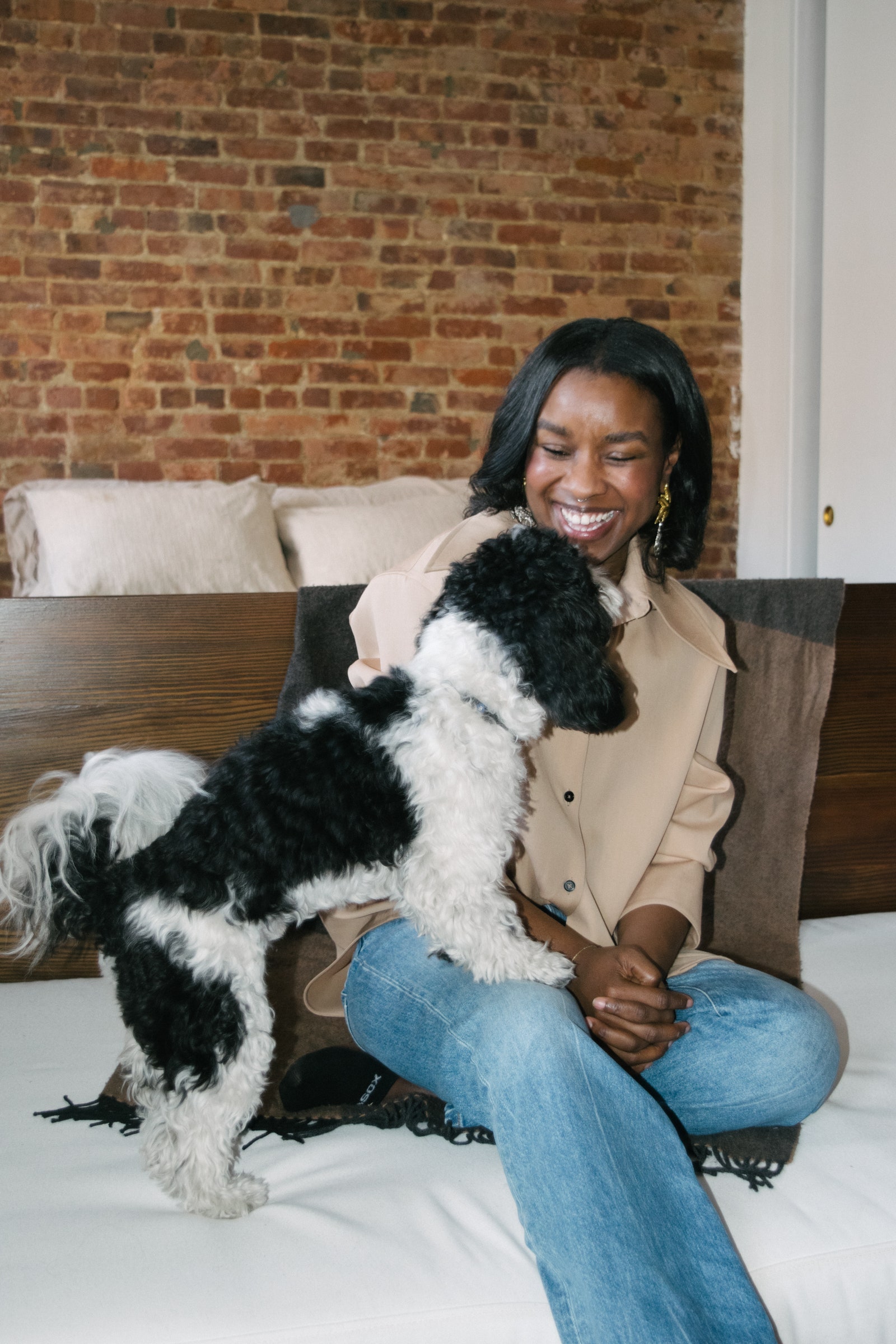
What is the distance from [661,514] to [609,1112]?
98cm

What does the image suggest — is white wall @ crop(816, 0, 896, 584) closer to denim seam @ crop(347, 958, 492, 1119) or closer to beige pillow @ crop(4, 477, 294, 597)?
beige pillow @ crop(4, 477, 294, 597)

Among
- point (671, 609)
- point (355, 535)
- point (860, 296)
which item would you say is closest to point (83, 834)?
point (671, 609)

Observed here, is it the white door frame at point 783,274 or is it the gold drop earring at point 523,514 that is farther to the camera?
the white door frame at point 783,274

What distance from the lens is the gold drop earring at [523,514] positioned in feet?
5.55

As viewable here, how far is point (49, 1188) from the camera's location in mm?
1316

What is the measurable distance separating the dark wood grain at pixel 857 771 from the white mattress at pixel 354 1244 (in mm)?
851

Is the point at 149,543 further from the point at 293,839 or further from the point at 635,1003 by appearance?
the point at 635,1003

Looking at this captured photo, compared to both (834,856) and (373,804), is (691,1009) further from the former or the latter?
(834,856)

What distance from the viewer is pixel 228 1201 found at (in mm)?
1262

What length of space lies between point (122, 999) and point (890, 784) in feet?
5.96

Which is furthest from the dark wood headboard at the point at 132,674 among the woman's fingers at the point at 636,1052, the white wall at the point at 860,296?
the white wall at the point at 860,296

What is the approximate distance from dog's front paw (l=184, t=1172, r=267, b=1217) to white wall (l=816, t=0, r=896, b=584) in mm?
2784

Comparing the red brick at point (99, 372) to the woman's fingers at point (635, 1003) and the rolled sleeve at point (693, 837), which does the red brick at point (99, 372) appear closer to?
the rolled sleeve at point (693, 837)

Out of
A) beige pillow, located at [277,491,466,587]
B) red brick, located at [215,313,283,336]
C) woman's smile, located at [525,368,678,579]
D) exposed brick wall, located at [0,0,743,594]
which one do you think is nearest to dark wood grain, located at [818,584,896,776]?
woman's smile, located at [525,368,678,579]
